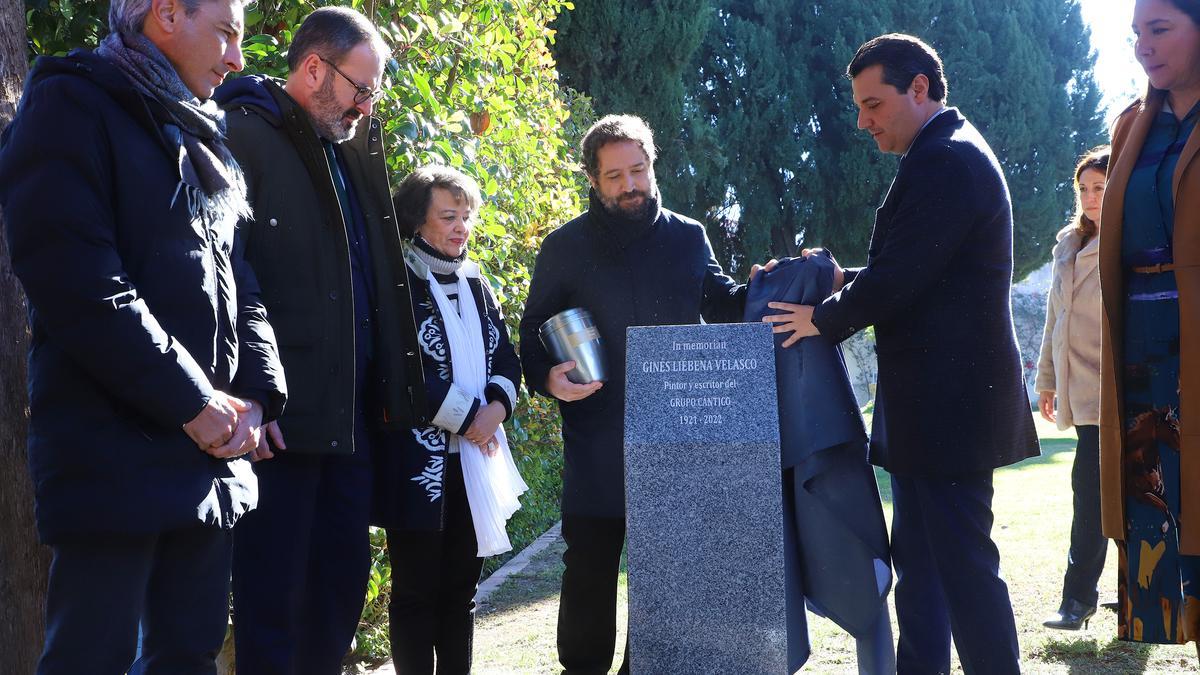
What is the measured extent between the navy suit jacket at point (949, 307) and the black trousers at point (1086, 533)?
71.2 inches

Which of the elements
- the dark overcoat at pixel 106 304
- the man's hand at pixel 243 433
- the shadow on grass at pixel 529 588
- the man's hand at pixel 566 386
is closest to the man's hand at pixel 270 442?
the man's hand at pixel 243 433

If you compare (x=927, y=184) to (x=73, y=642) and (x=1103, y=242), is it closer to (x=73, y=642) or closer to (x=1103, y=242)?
(x=1103, y=242)

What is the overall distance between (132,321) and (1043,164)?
2256 cm

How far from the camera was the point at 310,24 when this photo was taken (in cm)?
340

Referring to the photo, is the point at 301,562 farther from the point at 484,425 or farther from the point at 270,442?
the point at 484,425

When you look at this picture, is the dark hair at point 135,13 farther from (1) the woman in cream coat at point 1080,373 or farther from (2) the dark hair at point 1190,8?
(1) the woman in cream coat at point 1080,373

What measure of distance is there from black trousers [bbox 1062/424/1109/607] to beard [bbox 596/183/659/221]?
2556 mm

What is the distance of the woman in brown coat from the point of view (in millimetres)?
3086

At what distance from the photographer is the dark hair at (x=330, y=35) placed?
3379 millimetres

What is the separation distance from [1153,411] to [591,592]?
6.82 ft

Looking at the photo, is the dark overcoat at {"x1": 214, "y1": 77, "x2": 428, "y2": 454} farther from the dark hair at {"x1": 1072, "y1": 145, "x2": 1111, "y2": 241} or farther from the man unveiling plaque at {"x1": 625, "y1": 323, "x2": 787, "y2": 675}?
the dark hair at {"x1": 1072, "y1": 145, "x2": 1111, "y2": 241}

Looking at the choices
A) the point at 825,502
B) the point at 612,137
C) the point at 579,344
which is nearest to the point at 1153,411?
the point at 825,502

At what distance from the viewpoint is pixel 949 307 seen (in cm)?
366

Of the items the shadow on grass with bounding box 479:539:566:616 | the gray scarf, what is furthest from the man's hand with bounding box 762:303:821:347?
the shadow on grass with bounding box 479:539:566:616
